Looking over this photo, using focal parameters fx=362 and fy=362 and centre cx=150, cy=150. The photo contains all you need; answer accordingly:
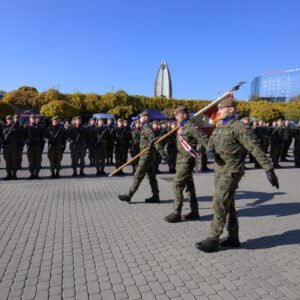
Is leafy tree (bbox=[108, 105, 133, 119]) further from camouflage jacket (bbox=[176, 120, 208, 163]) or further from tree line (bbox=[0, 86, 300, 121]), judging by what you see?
camouflage jacket (bbox=[176, 120, 208, 163])

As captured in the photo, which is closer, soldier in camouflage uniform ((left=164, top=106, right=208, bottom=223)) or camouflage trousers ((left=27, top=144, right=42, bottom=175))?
soldier in camouflage uniform ((left=164, top=106, right=208, bottom=223))

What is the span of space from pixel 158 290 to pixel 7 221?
3.74m

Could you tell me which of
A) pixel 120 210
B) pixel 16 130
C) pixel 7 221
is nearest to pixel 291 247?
pixel 120 210

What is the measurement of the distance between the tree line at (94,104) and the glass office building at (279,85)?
104046mm

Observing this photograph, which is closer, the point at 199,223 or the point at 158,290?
the point at 158,290

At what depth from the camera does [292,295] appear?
12.2ft

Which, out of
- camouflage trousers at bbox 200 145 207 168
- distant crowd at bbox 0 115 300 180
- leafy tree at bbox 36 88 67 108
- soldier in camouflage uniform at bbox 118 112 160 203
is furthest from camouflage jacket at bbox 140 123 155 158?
leafy tree at bbox 36 88 67 108

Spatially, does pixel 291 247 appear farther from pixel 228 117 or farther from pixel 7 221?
pixel 7 221

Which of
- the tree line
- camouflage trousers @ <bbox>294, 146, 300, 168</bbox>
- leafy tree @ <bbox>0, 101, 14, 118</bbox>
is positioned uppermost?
the tree line

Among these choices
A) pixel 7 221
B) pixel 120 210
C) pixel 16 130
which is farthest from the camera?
pixel 16 130

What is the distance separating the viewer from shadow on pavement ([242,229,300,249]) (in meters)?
5.25

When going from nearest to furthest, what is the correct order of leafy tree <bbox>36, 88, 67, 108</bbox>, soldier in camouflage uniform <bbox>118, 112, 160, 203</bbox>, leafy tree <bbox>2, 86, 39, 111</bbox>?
soldier in camouflage uniform <bbox>118, 112, 160, 203</bbox>
leafy tree <bbox>2, 86, 39, 111</bbox>
leafy tree <bbox>36, 88, 67, 108</bbox>

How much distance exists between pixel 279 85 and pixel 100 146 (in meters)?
181

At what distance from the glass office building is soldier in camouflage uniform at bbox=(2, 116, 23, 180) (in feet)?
508
